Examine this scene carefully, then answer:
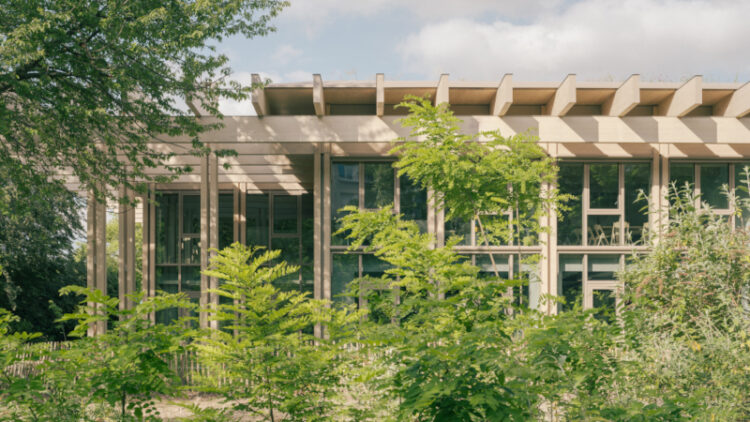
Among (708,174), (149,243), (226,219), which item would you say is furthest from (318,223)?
(708,174)

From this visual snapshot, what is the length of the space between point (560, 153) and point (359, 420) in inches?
408

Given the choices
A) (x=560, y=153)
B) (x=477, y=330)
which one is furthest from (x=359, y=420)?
(x=560, y=153)

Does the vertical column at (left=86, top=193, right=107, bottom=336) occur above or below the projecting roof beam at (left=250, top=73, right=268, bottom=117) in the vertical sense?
below

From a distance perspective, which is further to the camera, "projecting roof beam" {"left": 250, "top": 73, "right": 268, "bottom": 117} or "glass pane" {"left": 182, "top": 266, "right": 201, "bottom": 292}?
"glass pane" {"left": 182, "top": 266, "right": 201, "bottom": 292}

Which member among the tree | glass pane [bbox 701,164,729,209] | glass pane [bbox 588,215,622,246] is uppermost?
the tree

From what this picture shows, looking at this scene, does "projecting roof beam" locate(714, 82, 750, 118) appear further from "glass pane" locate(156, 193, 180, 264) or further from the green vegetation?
"glass pane" locate(156, 193, 180, 264)

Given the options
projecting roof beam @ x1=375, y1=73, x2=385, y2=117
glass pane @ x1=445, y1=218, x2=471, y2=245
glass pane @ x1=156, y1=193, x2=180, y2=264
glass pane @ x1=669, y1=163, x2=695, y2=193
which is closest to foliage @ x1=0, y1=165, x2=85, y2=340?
glass pane @ x1=156, y1=193, x2=180, y2=264

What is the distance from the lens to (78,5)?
7719mm

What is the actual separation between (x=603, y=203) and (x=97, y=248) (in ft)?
41.9

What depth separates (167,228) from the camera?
57.0 feet

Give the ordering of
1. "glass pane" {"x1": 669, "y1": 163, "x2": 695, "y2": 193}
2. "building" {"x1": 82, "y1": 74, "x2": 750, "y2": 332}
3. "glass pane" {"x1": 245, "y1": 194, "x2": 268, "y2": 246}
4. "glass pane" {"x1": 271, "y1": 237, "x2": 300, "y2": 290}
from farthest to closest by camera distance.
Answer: "glass pane" {"x1": 245, "y1": 194, "x2": 268, "y2": 246} < "glass pane" {"x1": 271, "y1": 237, "x2": 300, "y2": 290} < "glass pane" {"x1": 669, "y1": 163, "x2": 695, "y2": 193} < "building" {"x1": 82, "y1": 74, "x2": 750, "y2": 332}

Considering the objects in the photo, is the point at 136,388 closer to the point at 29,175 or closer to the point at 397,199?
the point at 29,175

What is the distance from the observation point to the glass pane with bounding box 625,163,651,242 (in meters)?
12.6

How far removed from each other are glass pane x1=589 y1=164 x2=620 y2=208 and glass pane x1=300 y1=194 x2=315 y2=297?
8.14 metres
